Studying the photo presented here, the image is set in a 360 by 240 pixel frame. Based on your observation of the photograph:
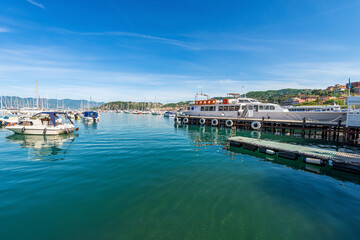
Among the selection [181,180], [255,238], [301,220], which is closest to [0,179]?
[181,180]

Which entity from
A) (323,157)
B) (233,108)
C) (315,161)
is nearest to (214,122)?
(233,108)

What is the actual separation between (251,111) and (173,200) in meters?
31.5

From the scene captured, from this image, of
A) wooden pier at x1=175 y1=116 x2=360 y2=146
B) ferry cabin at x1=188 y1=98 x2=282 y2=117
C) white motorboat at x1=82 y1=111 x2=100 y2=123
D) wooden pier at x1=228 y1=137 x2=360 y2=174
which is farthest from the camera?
white motorboat at x1=82 y1=111 x2=100 y2=123

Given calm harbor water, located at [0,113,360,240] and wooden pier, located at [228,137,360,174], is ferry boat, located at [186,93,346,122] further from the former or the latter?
calm harbor water, located at [0,113,360,240]

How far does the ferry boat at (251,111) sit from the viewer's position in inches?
1001

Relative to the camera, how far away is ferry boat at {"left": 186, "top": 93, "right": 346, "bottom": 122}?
1001 inches

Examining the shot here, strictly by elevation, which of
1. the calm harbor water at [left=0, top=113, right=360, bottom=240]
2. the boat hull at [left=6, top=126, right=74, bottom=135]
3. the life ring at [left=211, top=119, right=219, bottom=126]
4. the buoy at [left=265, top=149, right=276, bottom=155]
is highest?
the life ring at [left=211, top=119, right=219, bottom=126]

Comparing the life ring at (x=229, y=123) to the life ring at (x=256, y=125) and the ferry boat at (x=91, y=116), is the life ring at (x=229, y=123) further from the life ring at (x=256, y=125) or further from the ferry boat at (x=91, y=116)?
the ferry boat at (x=91, y=116)

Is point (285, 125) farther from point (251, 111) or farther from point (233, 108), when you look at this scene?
point (233, 108)

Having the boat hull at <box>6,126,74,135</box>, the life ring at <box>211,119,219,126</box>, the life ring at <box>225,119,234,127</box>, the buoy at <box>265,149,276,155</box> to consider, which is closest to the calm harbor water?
the buoy at <box>265,149,276,155</box>

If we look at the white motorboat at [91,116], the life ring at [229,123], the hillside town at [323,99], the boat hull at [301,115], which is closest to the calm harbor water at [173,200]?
the boat hull at [301,115]

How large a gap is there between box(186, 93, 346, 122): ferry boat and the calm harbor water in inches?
766

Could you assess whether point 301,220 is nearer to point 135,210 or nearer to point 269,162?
point 135,210

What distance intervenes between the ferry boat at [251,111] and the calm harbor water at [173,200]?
63.8 feet
